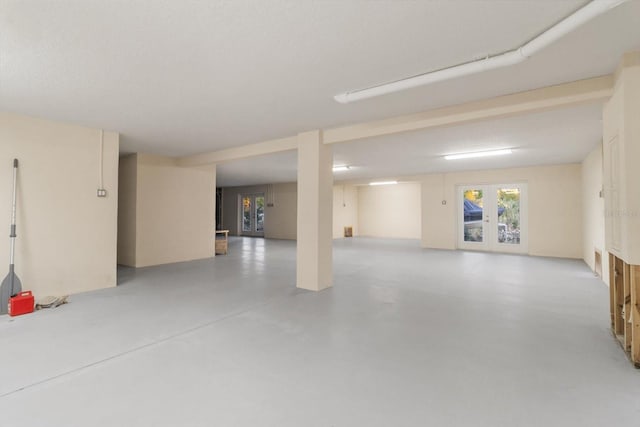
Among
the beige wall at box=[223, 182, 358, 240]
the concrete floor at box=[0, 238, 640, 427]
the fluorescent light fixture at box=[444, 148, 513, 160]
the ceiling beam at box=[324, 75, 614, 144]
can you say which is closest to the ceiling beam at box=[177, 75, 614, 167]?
the ceiling beam at box=[324, 75, 614, 144]

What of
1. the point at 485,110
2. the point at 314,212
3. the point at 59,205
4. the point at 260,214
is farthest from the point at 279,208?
the point at 485,110

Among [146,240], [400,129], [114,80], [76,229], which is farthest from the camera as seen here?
[146,240]

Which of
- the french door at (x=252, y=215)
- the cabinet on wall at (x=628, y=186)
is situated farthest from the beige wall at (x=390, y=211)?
the cabinet on wall at (x=628, y=186)

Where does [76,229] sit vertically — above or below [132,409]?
above

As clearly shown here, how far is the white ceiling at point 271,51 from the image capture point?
1833 mm

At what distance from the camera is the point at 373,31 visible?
204cm

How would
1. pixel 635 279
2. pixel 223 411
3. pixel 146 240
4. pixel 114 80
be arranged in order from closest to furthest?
pixel 223 411 < pixel 635 279 < pixel 114 80 < pixel 146 240

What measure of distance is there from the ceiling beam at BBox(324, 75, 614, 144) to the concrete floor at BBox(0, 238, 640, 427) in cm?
222

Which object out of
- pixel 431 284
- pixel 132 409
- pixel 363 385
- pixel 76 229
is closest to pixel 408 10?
pixel 363 385

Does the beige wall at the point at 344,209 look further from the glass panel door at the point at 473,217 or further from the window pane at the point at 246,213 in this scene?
the glass panel door at the point at 473,217

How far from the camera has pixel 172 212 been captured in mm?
6895

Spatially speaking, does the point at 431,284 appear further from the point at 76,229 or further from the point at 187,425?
the point at 76,229

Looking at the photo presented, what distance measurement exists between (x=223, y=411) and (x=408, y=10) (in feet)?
8.65

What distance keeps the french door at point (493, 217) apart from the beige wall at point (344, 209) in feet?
16.0
